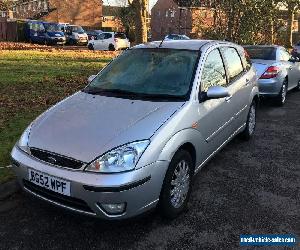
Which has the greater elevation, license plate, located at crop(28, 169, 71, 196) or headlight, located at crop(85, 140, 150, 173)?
headlight, located at crop(85, 140, 150, 173)

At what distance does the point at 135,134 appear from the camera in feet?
11.5

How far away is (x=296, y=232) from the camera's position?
12.3 feet

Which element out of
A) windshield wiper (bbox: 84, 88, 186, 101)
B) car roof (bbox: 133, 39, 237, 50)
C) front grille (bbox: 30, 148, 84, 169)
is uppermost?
car roof (bbox: 133, 39, 237, 50)

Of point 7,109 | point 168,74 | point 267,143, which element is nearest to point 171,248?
point 168,74

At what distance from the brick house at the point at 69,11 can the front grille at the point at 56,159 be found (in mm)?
50235

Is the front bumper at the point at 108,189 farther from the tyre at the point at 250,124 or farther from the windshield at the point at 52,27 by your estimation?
the windshield at the point at 52,27

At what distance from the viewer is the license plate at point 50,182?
11.0 feet

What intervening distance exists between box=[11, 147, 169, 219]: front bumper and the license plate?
0.13 feet

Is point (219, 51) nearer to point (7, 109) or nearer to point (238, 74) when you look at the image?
point (238, 74)

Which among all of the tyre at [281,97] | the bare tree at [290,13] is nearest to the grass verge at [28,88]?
the tyre at [281,97]

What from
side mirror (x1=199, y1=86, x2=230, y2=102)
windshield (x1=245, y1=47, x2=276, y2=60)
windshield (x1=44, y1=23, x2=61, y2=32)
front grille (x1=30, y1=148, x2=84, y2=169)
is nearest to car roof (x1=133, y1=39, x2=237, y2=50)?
side mirror (x1=199, y1=86, x2=230, y2=102)

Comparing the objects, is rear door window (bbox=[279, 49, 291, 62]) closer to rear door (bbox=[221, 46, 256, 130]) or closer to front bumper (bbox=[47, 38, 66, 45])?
rear door (bbox=[221, 46, 256, 130])

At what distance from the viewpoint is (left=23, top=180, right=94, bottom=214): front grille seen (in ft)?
11.0

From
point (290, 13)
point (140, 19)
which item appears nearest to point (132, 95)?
point (140, 19)
